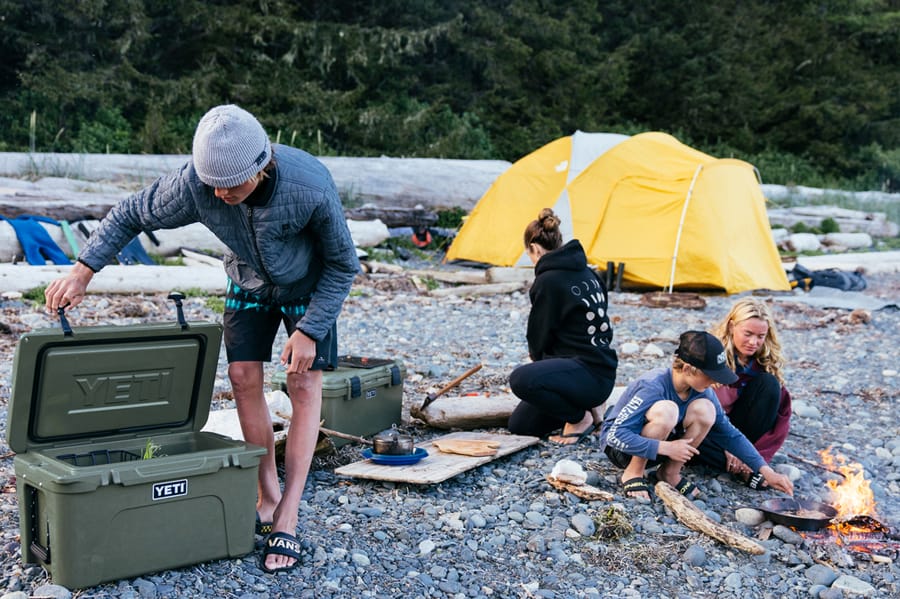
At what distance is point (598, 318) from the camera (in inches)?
207

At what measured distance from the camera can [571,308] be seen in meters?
5.20

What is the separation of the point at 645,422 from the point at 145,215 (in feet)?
7.91

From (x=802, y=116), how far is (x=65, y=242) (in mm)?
25995

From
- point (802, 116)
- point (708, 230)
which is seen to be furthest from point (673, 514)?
point (802, 116)

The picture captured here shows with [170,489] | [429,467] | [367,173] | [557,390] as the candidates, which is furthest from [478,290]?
[170,489]

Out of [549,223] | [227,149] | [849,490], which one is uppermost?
[227,149]

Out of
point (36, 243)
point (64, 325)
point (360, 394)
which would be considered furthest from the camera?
point (36, 243)

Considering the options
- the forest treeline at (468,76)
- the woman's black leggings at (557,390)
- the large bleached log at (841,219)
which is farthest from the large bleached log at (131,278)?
the large bleached log at (841,219)

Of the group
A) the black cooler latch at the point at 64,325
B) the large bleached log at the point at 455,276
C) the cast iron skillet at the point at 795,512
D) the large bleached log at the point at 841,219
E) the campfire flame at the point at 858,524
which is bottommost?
the campfire flame at the point at 858,524

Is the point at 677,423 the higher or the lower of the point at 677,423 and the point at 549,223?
the lower

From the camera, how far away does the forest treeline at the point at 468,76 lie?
66.1 feet

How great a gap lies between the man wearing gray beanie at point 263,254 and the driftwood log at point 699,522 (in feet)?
5.45

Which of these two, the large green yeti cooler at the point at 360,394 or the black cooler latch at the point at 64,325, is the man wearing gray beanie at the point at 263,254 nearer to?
the black cooler latch at the point at 64,325

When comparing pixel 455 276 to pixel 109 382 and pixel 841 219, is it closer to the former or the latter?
pixel 109 382
